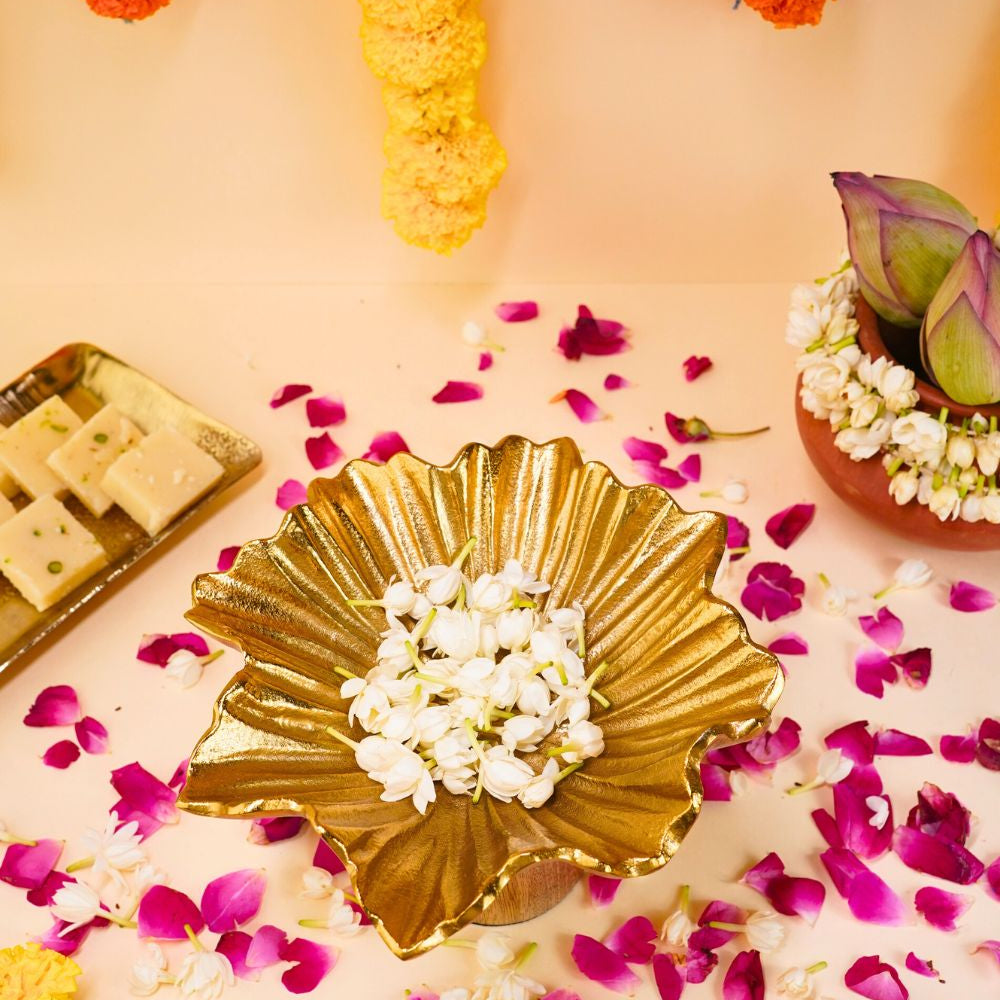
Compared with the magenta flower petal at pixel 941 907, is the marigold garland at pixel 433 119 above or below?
above

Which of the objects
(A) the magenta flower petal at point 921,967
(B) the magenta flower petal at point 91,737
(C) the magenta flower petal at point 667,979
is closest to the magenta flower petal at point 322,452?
(B) the magenta flower petal at point 91,737

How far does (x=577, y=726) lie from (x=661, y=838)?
104 millimetres

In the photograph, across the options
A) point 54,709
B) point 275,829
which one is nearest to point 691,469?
point 275,829

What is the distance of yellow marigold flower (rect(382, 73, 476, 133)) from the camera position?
0.96m

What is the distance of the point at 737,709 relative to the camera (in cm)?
71

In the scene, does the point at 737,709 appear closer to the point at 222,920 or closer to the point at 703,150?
the point at 222,920

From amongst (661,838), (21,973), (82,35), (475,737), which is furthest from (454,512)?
(82,35)

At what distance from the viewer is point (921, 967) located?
767 millimetres

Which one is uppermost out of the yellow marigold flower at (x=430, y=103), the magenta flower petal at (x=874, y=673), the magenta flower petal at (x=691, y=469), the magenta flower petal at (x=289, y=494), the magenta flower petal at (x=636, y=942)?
the yellow marigold flower at (x=430, y=103)

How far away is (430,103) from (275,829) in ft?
1.95

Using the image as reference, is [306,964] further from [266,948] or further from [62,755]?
[62,755]

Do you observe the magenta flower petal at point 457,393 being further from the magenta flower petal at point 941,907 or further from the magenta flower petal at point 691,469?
the magenta flower petal at point 941,907

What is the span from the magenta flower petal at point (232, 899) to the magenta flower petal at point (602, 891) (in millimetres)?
236

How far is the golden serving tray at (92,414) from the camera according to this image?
38.1 inches
